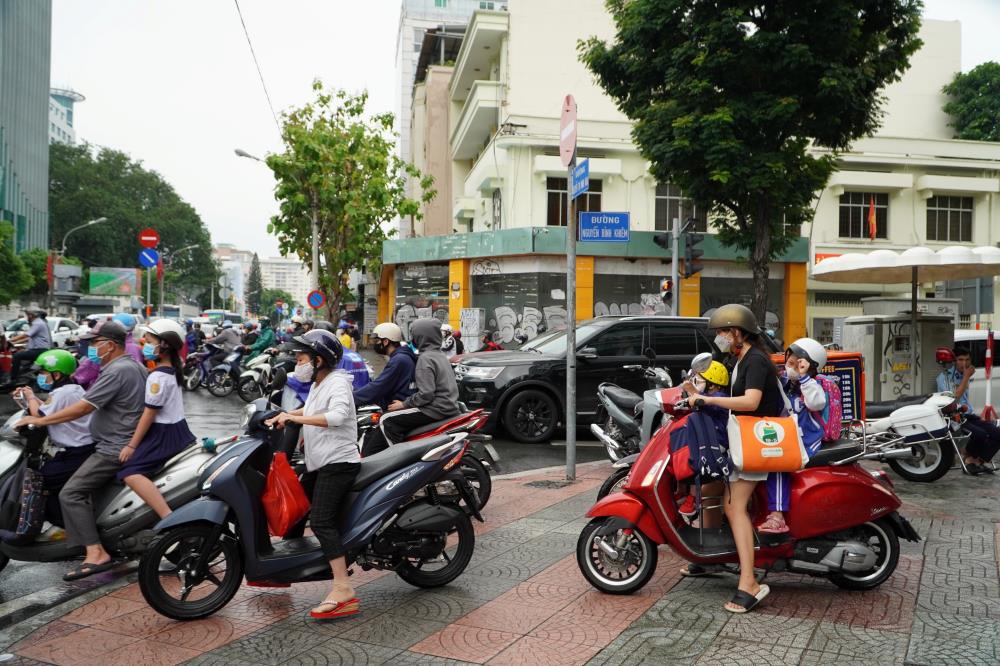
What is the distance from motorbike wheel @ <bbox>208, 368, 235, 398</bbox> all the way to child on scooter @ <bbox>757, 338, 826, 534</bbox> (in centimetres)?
1342

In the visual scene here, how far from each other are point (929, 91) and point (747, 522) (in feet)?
108

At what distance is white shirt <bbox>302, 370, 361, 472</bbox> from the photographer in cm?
455

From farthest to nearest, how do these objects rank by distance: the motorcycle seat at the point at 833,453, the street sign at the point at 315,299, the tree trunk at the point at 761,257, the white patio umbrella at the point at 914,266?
the street sign at the point at 315,299 < the tree trunk at the point at 761,257 < the white patio umbrella at the point at 914,266 < the motorcycle seat at the point at 833,453

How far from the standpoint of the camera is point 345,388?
4594 millimetres

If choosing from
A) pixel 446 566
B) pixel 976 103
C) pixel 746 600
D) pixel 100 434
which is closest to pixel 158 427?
pixel 100 434

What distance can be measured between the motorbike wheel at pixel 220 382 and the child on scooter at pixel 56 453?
11956mm

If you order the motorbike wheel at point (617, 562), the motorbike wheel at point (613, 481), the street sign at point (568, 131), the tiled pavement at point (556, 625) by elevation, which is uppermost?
the street sign at point (568, 131)

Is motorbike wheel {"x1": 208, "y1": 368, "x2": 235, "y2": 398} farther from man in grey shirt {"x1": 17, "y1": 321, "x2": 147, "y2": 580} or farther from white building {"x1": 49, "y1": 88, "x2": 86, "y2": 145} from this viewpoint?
white building {"x1": 49, "y1": 88, "x2": 86, "y2": 145}

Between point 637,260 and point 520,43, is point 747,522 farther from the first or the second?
point 520,43

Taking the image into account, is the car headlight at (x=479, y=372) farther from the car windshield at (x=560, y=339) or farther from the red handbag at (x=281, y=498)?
the red handbag at (x=281, y=498)

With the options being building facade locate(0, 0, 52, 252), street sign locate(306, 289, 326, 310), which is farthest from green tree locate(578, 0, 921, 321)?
building facade locate(0, 0, 52, 252)

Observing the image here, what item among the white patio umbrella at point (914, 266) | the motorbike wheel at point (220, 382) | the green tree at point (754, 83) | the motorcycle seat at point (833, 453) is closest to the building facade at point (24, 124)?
the motorbike wheel at point (220, 382)

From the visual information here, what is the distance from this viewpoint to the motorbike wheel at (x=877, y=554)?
16.1 feet

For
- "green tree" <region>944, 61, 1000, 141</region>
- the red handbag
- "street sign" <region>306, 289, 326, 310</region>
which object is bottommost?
the red handbag
